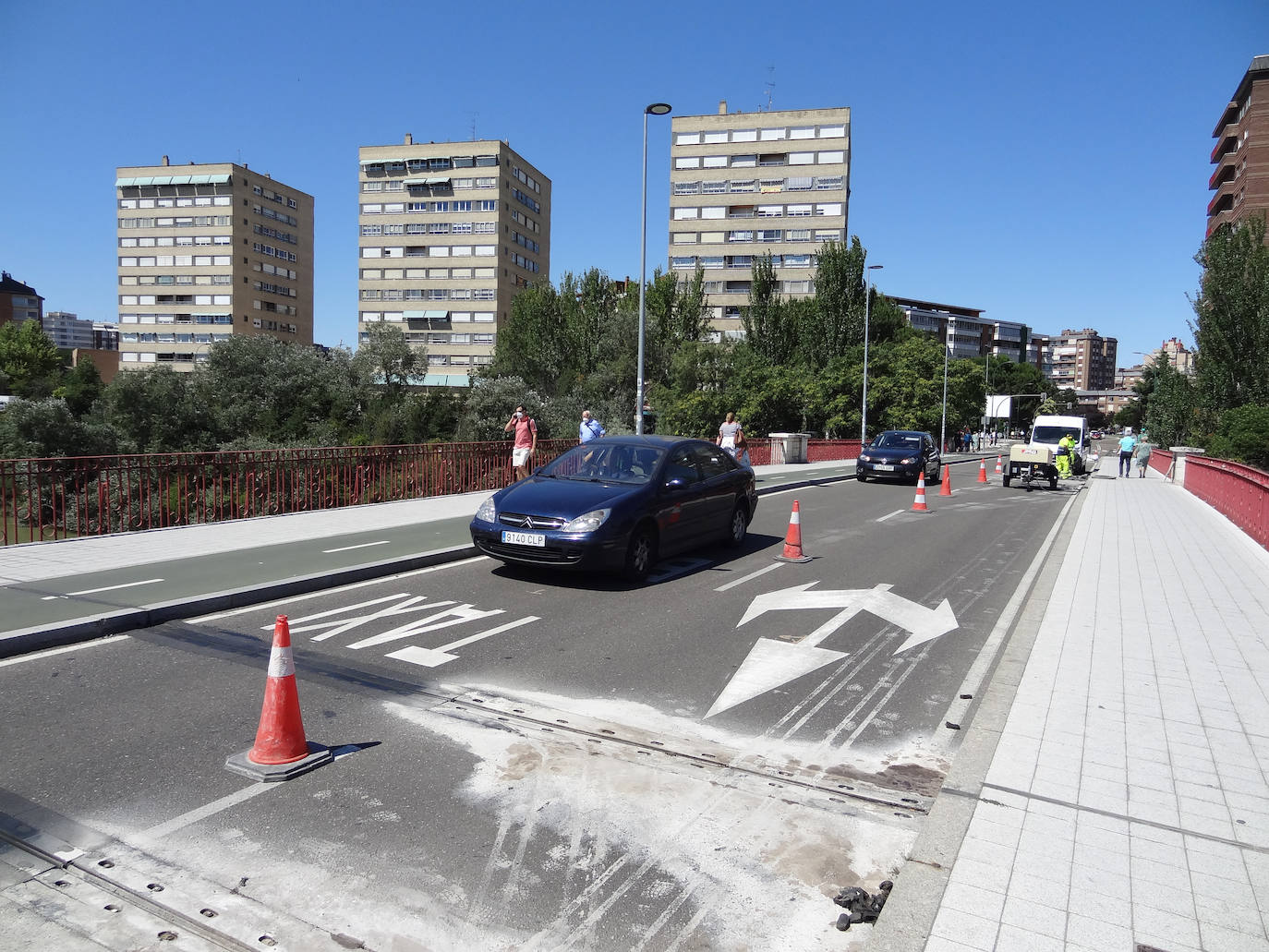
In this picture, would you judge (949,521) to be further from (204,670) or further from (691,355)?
(691,355)

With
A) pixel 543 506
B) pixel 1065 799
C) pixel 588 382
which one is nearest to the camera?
pixel 1065 799

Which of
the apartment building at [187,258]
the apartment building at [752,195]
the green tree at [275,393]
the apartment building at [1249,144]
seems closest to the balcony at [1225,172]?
the apartment building at [1249,144]

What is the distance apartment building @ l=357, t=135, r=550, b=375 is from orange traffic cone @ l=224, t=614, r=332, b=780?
91.1m

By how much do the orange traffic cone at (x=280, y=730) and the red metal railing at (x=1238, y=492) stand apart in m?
13.4

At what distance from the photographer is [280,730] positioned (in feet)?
13.7

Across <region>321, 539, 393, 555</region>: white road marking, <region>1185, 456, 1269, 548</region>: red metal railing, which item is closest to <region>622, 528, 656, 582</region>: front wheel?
<region>321, 539, 393, 555</region>: white road marking

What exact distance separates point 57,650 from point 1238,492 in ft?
58.5

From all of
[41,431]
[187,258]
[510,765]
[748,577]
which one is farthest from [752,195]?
[510,765]

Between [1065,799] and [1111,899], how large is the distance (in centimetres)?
86

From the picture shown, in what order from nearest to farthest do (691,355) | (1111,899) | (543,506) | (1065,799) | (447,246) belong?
(1111,899), (1065,799), (543,506), (691,355), (447,246)

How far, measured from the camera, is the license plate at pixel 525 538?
8.30 metres

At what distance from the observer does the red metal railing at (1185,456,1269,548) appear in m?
12.7

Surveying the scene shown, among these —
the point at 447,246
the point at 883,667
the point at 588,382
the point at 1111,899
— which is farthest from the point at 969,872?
the point at 447,246

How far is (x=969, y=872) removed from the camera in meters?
3.21
